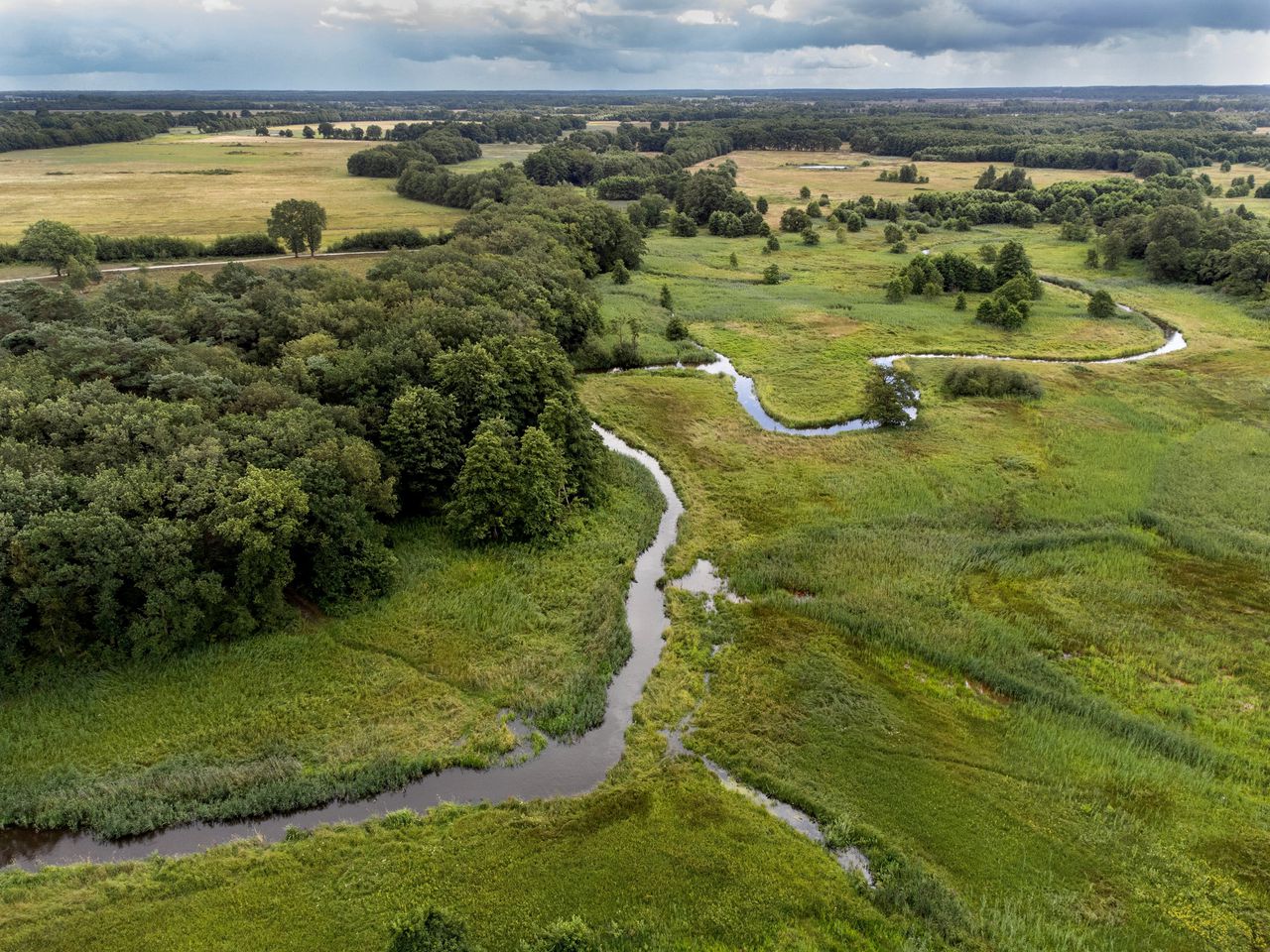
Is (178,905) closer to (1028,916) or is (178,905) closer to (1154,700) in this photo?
(1028,916)

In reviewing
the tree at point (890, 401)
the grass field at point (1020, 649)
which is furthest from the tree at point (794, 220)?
the grass field at point (1020, 649)

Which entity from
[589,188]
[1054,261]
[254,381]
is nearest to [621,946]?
[254,381]

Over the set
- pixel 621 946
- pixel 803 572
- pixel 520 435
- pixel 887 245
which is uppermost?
pixel 887 245

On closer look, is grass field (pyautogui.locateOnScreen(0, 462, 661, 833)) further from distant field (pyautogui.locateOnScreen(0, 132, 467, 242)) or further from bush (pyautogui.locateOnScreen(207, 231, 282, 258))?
distant field (pyautogui.locateOnScreen(0, 132, 467, 242))

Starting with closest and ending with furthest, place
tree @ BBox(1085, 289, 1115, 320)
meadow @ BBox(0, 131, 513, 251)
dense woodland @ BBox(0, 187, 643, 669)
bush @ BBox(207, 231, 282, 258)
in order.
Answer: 1. dense woodland @ BBox(0, 187, 643, 669)
2. tree @ BBox(1085, 289, 1115, 320)
3. bush @ BBox(207, 231, 282, 258)
4. meadow @ BBox(0, 131, 513, 251)

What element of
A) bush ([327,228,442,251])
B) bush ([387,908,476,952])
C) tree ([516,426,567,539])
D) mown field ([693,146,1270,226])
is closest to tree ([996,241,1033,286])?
mown field ([693,146,1270,226])

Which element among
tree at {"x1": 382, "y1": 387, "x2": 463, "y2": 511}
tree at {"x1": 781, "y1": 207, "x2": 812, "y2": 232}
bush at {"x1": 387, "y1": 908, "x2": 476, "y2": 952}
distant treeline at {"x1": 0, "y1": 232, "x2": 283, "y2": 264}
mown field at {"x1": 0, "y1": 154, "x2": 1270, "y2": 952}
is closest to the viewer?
bush at {"x1": 387, "y1": 908, "x2": 476, "y2": 952}
